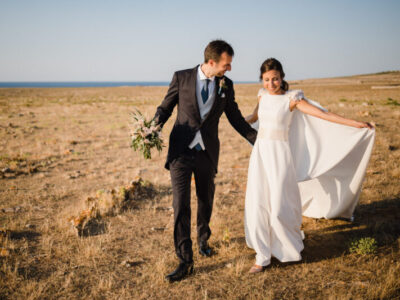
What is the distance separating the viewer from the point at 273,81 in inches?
156

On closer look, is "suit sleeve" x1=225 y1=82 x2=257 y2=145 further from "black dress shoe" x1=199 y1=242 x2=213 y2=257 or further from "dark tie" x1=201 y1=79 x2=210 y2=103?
"black dress shoe" x1=199 y1=242 x2=213 y2=257

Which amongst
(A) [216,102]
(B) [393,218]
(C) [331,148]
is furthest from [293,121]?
(B) [393,218]

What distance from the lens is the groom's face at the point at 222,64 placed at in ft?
11.9

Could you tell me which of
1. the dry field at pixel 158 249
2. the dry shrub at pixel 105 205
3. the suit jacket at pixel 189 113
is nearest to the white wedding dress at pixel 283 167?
the dry field at pixel 158 249

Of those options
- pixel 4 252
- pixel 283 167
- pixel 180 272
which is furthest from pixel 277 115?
pixel 4 252

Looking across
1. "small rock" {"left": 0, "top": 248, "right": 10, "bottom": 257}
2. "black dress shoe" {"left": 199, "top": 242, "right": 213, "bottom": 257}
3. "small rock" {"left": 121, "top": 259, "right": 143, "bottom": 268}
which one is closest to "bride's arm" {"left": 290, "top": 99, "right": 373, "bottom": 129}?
"black dress shoe" {"left": 199, "top": 242, "right": 213, "bottom": 257}

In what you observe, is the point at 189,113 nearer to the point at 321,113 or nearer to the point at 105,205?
the point at 321,113

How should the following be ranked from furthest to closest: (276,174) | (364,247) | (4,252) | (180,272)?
(4,252) < (364,247) < (276,174) < (180,272)

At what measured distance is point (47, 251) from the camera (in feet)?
14.7

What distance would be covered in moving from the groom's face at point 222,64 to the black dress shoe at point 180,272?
8.51ft

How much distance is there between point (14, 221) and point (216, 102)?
15.1 feet

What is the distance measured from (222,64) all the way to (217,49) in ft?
0.64

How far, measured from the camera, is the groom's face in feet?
11.9

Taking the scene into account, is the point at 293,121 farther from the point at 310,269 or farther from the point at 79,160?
the point at 79,160
